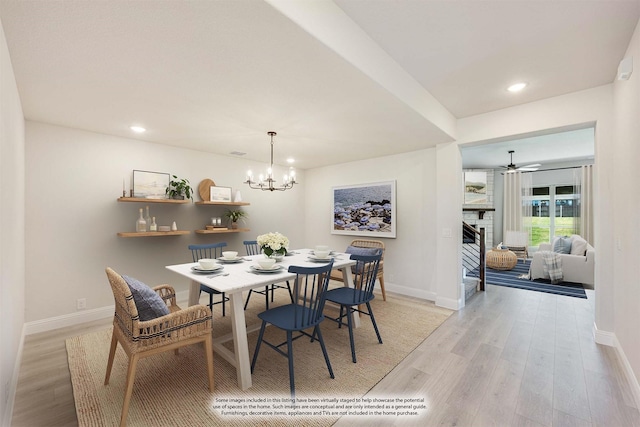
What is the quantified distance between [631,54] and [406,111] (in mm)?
1612

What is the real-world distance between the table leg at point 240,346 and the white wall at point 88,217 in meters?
2.42

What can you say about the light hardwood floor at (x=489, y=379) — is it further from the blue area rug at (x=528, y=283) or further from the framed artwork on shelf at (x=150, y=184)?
the framed artwork on shelf at (x=150, y=184)

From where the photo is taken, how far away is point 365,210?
16.5 ft

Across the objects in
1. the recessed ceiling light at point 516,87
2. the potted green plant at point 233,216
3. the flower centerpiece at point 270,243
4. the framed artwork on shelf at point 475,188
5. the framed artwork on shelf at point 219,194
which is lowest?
the flower centerpiece at point 270,243

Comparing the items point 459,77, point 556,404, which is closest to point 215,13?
point 459,77

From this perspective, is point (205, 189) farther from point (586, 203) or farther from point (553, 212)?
point (553, 212)

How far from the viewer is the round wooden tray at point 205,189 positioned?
4.33 metres

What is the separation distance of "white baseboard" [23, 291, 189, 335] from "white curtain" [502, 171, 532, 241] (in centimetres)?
926

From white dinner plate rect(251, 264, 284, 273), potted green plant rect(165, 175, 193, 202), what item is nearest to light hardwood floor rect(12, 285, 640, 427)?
white dinner plate rect(251, 264, 284, 273)

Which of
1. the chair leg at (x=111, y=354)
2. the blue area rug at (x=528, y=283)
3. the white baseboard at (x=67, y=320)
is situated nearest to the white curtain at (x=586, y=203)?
the blue area rug at (x=528, y=283)

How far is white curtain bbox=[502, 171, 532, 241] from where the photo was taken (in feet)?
25.8

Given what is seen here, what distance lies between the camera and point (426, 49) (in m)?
2.21

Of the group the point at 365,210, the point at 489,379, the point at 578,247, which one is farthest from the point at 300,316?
the point at 578,247

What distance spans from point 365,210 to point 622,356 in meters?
3.43
